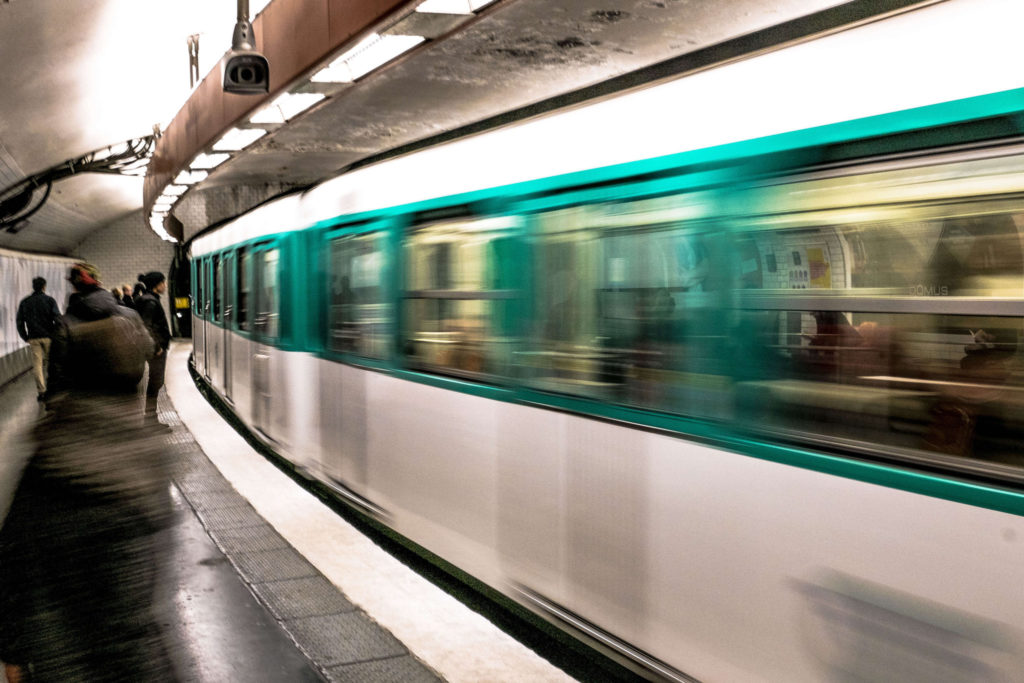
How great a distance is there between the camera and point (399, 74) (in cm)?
895

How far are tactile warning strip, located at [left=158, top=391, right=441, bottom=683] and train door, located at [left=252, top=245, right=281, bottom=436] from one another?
1819 mm

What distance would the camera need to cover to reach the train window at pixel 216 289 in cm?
1321

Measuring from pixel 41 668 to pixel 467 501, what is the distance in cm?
208

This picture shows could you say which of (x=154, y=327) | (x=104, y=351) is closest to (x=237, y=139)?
(x=154, y=327)

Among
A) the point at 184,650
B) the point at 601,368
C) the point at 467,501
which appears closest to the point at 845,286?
the point at 601,368

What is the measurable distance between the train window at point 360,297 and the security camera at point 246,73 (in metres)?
1.60

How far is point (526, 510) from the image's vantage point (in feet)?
15.0

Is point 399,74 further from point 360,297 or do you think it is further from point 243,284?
point 243,284

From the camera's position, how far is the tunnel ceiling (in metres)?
7.05

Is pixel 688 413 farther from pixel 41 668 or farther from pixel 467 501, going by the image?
pixel 41 668

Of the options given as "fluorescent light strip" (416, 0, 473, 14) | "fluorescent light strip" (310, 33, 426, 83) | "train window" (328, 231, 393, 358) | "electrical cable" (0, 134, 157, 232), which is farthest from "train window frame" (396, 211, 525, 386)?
"electrical cable" (0, 134, 157, 232)

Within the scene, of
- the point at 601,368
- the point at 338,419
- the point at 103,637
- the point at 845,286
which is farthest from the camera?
the point at 338,419

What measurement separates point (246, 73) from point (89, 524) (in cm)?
362

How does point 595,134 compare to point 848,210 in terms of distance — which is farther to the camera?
point 595,134
